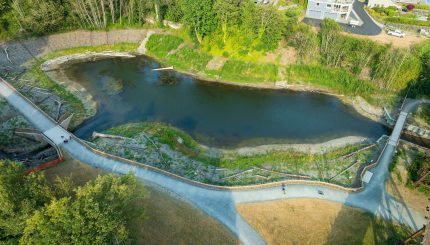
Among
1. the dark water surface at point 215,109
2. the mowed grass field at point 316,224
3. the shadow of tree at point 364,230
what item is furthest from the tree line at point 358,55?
the mowed grass field at point 316,224

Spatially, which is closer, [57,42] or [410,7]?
[57,42]

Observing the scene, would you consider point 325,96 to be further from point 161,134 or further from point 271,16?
point 161,134

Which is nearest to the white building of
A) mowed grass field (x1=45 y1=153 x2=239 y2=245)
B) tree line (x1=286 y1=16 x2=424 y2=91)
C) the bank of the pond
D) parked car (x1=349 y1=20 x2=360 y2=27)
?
parked car (x1=349 y1=20 x2=360 y2=27)

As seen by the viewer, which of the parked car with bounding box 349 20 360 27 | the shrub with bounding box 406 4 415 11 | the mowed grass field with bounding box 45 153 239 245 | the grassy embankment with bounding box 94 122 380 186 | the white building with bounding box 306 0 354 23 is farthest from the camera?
the shrub with bounding box 406 4 415 11

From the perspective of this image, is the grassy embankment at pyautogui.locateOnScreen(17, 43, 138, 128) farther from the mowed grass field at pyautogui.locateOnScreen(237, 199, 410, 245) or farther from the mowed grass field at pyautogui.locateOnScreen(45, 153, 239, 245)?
the mowed grass field at pyautogui.locateOnScreen(237, 199, 410, 245)

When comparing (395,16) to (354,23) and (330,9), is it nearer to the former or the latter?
(354,23)

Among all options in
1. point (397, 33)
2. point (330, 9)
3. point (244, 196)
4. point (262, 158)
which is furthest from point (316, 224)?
point (330, 9)
